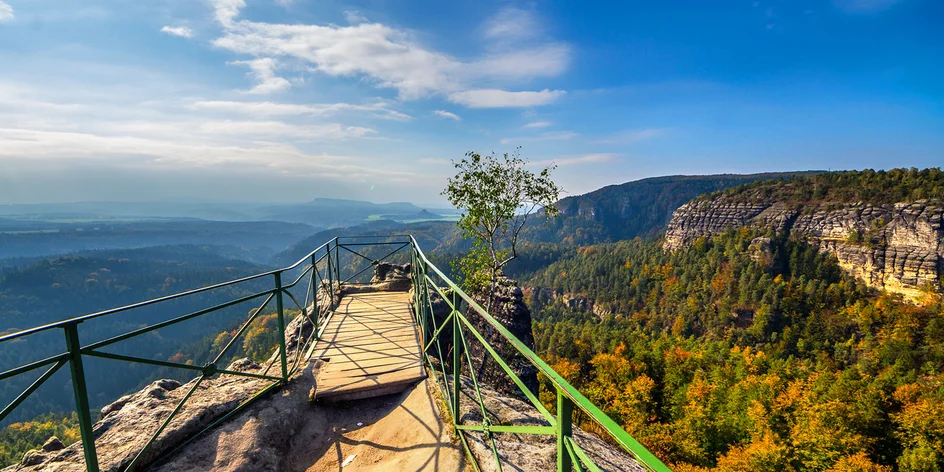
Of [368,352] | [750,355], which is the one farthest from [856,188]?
[368,352]

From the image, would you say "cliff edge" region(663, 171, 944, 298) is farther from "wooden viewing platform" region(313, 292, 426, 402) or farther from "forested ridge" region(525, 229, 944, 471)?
"wooden viewing platform" region(313, 292, 426, 402)

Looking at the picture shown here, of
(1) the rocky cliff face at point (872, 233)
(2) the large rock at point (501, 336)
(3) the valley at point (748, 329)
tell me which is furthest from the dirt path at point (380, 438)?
(1) the rocky cliff face at point (872, 233)

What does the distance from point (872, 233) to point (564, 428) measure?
130373mm

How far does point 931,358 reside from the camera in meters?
60.5

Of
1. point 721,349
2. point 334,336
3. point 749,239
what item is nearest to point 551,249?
point 749,239

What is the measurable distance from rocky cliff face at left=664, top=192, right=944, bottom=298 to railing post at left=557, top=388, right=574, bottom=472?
121336mm

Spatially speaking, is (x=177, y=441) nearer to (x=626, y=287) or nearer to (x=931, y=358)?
(x=931, y=358)

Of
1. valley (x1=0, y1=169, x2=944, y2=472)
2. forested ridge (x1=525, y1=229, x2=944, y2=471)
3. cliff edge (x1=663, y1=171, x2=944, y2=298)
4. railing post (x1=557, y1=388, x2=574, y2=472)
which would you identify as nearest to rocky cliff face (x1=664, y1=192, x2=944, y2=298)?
cliff edge (x1=663, y1=171, x2=944, y2=298)

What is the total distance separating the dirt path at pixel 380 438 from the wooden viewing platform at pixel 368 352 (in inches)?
7.8

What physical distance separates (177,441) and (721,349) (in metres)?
68.9

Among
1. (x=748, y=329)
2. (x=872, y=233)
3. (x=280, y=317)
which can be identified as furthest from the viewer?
(x=872, y=233)

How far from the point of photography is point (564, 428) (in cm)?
215

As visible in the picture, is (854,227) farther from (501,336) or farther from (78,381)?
(78,381)

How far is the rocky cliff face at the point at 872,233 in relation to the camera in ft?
262
